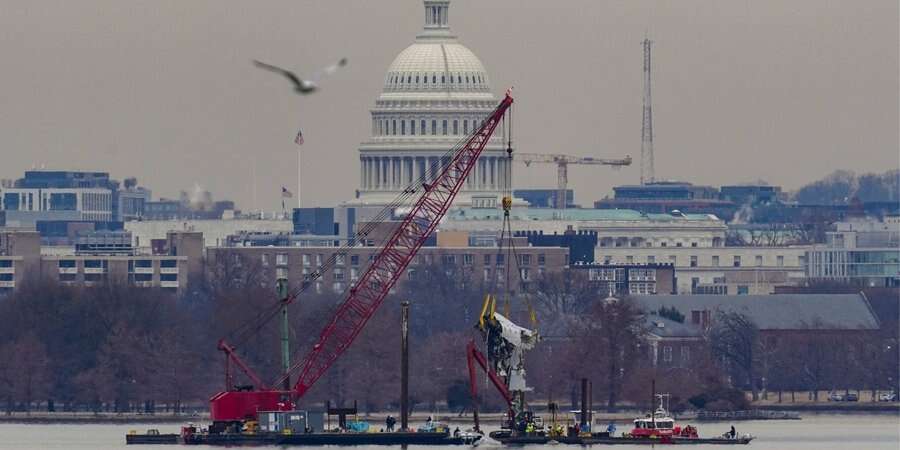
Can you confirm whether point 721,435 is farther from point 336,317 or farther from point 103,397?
point 103,397

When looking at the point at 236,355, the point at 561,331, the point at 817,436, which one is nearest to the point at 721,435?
the point at 817,436

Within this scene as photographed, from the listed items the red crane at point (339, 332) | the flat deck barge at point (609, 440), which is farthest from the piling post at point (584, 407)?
the red crane at point (339, 332)

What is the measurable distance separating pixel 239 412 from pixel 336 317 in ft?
32.5

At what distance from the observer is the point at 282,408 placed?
6265 inches

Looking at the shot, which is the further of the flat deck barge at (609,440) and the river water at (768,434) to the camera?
the flat deck barge at (609,440)

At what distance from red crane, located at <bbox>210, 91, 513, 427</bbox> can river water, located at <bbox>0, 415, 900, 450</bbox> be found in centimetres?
352

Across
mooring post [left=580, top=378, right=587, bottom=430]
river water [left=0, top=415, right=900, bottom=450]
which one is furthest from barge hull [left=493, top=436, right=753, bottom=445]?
mooring post [left=580, top=378, right=587, bottom=430]

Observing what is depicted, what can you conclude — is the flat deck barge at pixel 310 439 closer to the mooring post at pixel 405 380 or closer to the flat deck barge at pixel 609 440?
the flat deck barge at pixel 609 440

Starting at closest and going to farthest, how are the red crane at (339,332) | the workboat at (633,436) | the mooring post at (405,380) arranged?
1. the workboat at (633,436)
2. the mooring post at (405,380)
3. the red crane at (339,332)

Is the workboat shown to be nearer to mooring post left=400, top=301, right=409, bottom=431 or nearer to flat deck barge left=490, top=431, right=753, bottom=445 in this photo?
flat deck barge left=490, top=431, right=753, bottom=445

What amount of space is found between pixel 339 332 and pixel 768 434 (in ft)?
80.3

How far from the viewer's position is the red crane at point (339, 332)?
158875 mm

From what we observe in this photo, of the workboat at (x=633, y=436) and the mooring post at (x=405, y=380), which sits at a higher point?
the mooring post at (x=405, y=380)

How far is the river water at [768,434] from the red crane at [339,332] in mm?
3519
